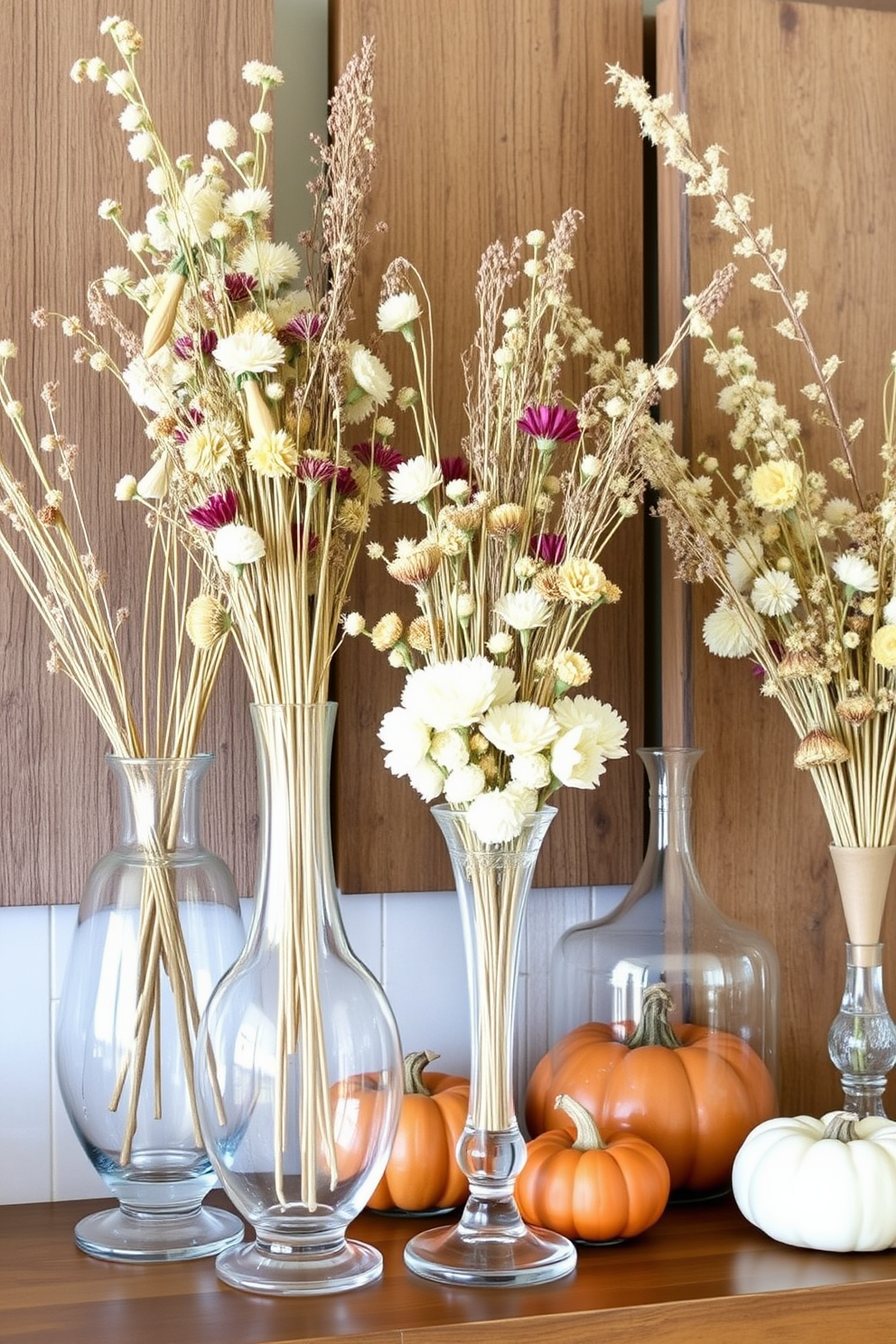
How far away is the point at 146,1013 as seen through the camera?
1057 millimetres

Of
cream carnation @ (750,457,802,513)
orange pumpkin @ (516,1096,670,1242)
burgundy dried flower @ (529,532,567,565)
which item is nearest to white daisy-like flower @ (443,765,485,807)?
burgundy dried flower @ (529,532,567,565)

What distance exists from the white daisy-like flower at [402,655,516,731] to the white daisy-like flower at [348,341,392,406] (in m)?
0.21

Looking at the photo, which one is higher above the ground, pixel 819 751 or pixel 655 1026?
pixel 819 751

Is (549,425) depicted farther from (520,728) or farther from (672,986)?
(672,986)

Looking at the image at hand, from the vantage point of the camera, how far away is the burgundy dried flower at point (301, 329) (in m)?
1.01

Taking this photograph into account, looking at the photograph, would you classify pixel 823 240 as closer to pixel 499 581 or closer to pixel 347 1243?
pixel 499 581

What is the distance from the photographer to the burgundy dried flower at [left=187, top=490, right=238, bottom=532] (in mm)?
975

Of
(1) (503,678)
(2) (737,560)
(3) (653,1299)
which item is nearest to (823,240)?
(2) (737,560)

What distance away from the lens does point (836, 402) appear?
1372 millimetres

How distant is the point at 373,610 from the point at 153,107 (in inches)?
18.9

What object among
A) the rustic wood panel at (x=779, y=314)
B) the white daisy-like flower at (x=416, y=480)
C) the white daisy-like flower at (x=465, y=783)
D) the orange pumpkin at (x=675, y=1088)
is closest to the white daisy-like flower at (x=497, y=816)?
the white daisy-like flower at (x=465, y=783)

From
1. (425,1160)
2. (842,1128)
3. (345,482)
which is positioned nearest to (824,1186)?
(842,1128)

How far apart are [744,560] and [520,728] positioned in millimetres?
377

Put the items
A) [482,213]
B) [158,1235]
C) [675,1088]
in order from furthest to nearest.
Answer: [482,213]
[675,1088]
[158,1235]
